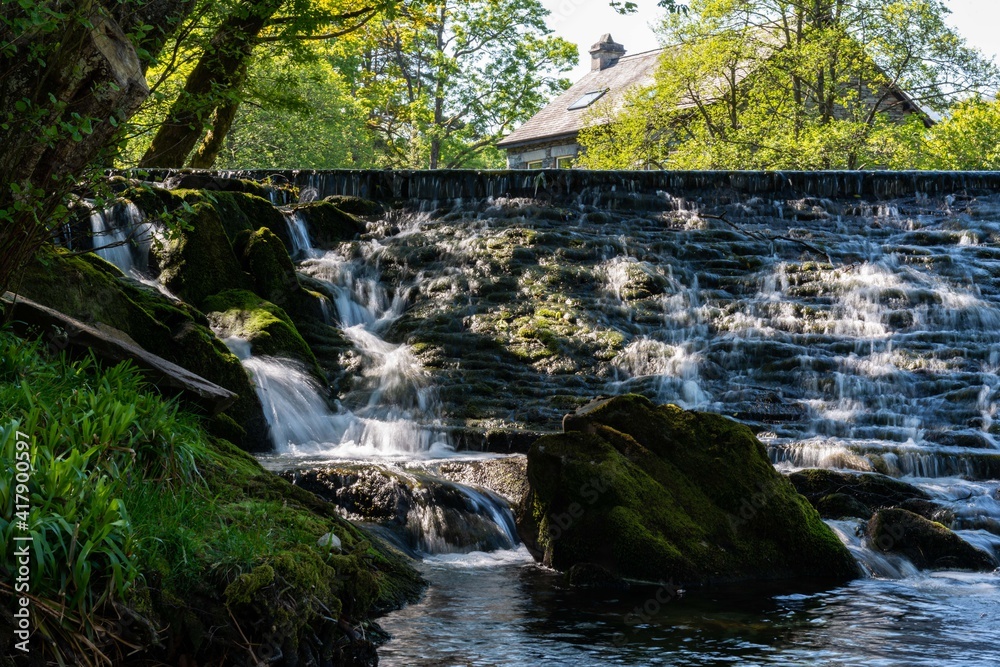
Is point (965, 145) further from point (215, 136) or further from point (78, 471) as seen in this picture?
point (78, 471)

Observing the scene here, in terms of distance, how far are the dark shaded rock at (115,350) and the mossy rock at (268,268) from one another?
262 inches

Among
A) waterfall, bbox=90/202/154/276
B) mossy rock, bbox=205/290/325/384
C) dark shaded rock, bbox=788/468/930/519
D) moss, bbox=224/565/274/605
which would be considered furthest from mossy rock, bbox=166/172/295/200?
moss, bbox=224/565/274/605

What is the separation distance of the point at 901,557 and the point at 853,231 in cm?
1110

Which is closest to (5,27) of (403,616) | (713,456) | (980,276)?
(403,616)

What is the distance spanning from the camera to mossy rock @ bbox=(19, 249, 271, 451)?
28.7 feet

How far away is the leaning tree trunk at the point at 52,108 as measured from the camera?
5586 mm

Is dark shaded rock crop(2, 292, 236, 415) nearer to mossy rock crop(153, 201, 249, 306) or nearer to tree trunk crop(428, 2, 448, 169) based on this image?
mossy rock crop(153, 201, 249, 306)

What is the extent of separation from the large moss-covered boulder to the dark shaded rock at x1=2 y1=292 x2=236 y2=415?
98.7 inches

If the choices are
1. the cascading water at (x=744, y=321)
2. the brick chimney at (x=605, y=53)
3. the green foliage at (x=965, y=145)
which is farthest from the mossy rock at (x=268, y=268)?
the brick chimney at (x=605, y=53)

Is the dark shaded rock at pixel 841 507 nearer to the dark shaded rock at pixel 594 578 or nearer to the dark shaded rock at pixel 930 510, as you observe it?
the dark shaded rock at pixel 930 510

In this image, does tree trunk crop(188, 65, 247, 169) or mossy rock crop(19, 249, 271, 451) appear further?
tree trunk crop(188, 65, 247, 169)

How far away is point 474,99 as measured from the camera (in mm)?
41125

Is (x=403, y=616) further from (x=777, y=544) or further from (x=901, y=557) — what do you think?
(x=901, y=557)

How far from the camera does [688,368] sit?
13203 mm
